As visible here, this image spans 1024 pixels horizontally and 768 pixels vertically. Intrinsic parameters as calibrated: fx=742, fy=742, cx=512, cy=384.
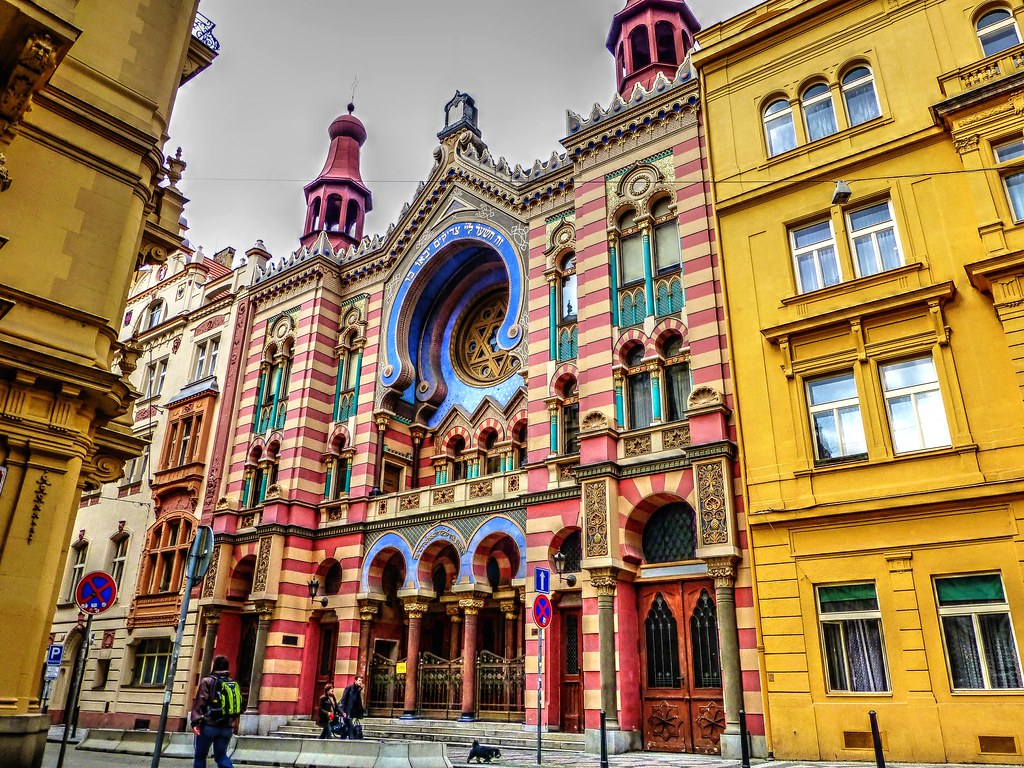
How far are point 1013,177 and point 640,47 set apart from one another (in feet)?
55.9

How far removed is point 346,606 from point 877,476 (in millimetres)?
17027

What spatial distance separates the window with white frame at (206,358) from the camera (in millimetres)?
33250

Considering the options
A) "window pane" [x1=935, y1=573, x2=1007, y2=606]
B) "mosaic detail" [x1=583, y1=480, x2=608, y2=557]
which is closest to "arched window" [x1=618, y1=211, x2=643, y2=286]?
"mosaic detail" [x1=583, y1=480, x2=608, y2=557]

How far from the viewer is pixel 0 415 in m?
12.5

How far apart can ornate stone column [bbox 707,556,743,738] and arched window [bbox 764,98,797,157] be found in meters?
9.99

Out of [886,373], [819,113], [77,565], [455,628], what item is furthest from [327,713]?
[77,565]

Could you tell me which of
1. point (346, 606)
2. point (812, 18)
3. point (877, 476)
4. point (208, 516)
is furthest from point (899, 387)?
point (208, 516)

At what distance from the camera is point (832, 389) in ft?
51.3

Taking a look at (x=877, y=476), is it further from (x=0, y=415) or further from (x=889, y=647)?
(x=0, y=415)

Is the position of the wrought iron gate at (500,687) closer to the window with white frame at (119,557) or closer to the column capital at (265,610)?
the column capital at (265,610)

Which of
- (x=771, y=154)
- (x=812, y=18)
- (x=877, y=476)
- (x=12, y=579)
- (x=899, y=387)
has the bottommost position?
(x=12, y=579)

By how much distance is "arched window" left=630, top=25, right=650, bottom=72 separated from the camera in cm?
2823

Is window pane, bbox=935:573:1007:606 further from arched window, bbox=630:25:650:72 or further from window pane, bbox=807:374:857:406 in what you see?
arched window, bbox=630:25:650:72

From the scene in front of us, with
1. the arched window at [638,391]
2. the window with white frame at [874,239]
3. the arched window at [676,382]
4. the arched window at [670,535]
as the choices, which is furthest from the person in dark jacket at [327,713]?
the window with white frame at [874,239]
